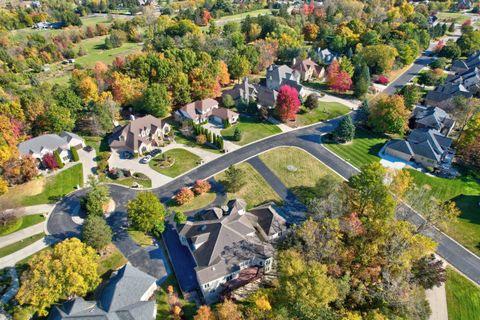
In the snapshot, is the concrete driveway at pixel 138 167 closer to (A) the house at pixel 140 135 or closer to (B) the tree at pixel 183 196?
(A) the house at pixel 140 135

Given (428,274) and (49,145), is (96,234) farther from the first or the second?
(428,274)

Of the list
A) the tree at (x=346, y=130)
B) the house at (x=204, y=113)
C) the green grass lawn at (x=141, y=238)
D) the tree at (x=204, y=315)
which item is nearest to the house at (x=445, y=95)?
the tree at (x=346, y=130)

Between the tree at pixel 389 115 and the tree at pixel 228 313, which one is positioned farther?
the tree at pixel 389 115

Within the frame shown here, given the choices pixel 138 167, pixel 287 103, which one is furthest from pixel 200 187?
pixel 287 103

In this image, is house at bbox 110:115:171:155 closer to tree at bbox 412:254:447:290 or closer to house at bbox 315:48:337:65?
tree at bbox 412:254:447:290

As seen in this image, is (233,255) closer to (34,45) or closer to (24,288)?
(24,288)

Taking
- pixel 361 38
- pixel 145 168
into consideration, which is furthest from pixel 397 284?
pixel 361 38
